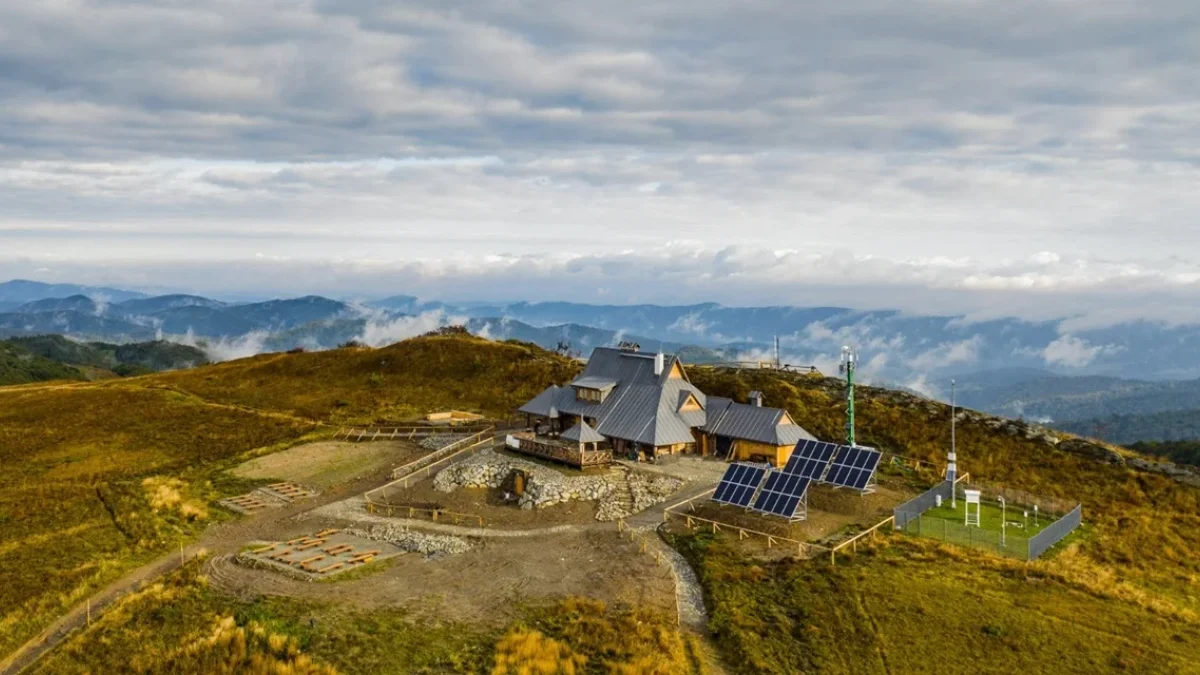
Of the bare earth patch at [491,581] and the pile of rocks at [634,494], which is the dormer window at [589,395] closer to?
the pile of rocks at [634,494]

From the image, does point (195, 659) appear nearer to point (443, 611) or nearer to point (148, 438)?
point (443, 611)

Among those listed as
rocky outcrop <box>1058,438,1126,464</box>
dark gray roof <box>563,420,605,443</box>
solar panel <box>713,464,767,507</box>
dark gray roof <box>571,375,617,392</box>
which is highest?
dark gray roof <box>571,375,617,392</box>

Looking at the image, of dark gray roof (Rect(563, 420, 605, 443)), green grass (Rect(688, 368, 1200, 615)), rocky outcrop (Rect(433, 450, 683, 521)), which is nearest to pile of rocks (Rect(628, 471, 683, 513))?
rocky outcrop (Rect(433, 450, 683, 521))

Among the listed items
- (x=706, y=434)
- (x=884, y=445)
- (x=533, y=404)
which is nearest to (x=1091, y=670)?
(x=706, y=434)

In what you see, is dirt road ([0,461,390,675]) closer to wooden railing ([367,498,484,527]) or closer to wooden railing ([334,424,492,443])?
wooden railing ([367,498,484,527])

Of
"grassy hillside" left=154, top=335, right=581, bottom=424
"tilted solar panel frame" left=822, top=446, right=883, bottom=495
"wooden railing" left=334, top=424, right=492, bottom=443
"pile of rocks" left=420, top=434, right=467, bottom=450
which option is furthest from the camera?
"grassy hillside" left=154, top=335, right=581, bottom=424

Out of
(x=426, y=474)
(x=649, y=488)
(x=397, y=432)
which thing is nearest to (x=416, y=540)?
(x=426, y=474)
